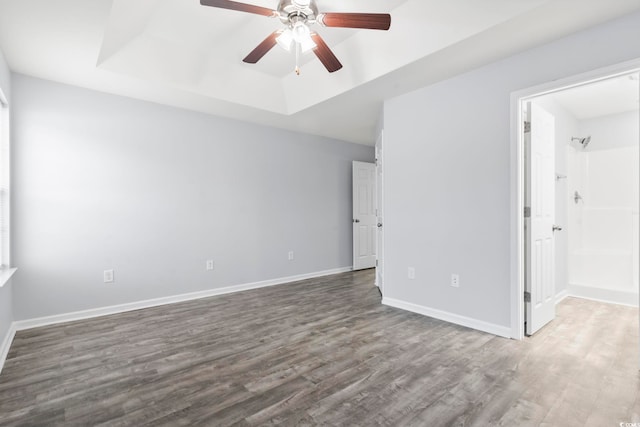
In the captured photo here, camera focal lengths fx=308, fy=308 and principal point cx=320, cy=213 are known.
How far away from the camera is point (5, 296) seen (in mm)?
2609

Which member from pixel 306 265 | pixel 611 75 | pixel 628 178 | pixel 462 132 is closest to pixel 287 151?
pixel 306 265

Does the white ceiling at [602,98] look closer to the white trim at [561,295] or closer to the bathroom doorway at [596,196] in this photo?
the bathroom doorway at [596,196]

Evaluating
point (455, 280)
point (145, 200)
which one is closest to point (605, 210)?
point (455, 280)

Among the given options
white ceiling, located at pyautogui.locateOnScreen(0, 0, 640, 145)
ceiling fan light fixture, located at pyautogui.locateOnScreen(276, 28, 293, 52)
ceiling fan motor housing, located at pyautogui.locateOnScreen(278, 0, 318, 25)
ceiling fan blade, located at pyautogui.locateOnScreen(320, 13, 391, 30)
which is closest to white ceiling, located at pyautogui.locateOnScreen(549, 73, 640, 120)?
white ceiling, located at pyautogui.locateOnScreen(0, 0, 640, 145)

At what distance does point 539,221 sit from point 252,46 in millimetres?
3342

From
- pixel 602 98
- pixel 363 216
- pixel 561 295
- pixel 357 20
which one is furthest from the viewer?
pixel 363 216

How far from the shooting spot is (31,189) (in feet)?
10.0

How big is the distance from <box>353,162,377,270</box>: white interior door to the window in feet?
15.1

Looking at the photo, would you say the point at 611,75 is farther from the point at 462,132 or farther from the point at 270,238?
the point at 270,238

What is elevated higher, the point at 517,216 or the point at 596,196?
the point at 596,196

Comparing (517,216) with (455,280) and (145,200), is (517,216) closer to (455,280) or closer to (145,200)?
(455,280)

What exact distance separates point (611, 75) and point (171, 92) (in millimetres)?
3949

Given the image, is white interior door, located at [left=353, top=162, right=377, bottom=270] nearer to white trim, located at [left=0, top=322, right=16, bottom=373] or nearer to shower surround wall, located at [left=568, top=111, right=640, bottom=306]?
shower surround wall, located at [left=568, top=111, right=640, bottom=306]

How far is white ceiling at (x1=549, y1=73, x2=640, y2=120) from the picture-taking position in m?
3.26
